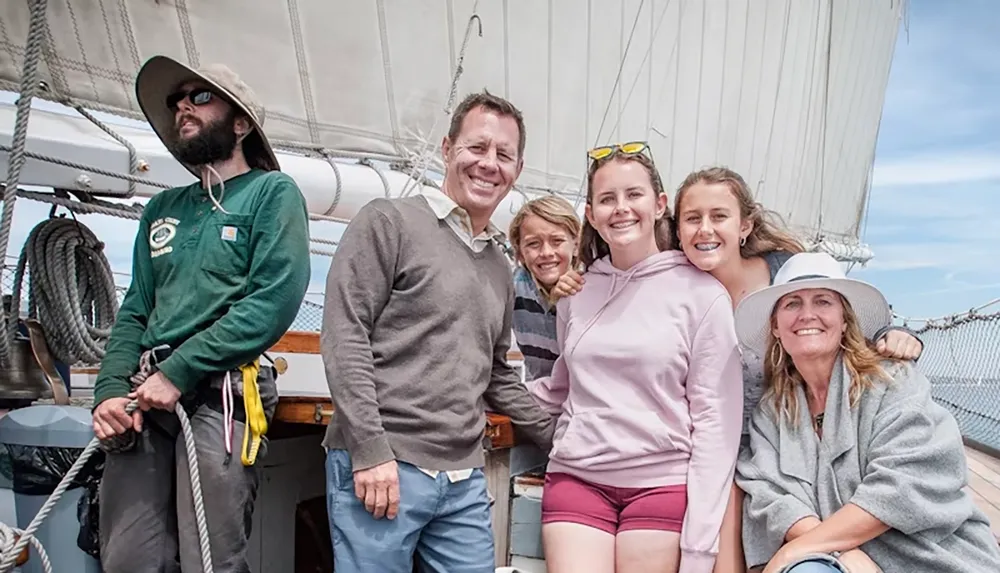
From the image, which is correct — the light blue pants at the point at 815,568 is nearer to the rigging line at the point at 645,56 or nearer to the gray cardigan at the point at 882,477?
the gray cardigan at the point at 882,477

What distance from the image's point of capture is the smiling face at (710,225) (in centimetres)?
193

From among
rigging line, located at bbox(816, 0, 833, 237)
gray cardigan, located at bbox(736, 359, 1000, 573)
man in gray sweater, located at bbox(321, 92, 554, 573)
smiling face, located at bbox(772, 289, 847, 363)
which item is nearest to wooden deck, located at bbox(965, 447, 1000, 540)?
gray cardigan, located at bbox(736, 359, 1000, 573)

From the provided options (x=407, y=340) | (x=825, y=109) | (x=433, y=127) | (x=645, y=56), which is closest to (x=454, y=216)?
(x=407, y=340)

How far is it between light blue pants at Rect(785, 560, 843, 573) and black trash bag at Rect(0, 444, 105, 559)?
1.71m

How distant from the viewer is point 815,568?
4.80 feet

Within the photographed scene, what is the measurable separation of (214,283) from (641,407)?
1086 mm

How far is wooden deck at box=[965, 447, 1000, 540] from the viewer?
10.2ft

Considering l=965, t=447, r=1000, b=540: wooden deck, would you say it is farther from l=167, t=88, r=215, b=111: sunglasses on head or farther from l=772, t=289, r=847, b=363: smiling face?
l=167, t=88, r=215, b=111: sunglasses on head

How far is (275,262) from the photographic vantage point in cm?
180

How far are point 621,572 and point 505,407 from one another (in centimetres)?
51

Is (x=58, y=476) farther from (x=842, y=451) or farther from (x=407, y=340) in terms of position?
(x=842, y=451)

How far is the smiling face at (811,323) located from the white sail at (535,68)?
2.03 meters

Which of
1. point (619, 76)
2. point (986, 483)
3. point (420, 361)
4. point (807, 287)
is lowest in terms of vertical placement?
point (986, 483)

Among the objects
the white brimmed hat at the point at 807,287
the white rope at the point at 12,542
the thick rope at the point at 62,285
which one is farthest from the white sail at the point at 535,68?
the white brimmed hat at the point at 807,287
